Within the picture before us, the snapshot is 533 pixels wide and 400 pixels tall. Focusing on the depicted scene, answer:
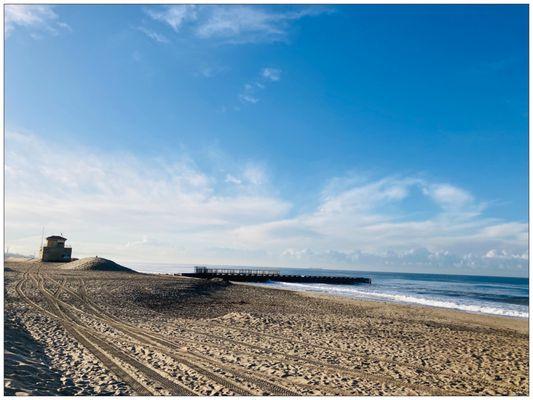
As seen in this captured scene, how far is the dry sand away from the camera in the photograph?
313 inches

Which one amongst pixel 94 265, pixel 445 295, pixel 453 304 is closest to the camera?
pixel 453 304

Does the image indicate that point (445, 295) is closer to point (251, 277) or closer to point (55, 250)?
point (251, 277)

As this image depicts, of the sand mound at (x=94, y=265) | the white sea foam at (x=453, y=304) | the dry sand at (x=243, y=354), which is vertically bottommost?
the white sea foam at (x=453, y=304)

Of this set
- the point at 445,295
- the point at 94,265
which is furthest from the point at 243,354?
the point at 445,295

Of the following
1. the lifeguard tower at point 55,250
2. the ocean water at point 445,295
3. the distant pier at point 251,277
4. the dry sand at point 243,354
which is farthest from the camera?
the distant pier at point 251,277

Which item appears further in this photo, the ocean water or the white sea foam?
the ocean water

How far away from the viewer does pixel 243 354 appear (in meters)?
10.6

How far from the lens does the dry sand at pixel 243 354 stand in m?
7.95

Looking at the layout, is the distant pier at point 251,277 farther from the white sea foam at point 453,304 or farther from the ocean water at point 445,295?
the white sea foam at point 453,304

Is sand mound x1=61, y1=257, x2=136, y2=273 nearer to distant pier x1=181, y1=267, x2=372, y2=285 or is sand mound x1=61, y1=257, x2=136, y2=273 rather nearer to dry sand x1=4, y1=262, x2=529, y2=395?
distant pier x1=181, y1=267, x2=372, y2=285

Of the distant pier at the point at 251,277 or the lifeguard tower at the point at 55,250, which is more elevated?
the lifeguard tower at the point at 55,250

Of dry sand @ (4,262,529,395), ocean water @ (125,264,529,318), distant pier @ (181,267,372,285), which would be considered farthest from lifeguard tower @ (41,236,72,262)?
dry sand @ (4,262,529,395)

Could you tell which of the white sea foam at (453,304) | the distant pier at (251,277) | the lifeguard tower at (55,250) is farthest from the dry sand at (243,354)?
the distant pier at (251,277)

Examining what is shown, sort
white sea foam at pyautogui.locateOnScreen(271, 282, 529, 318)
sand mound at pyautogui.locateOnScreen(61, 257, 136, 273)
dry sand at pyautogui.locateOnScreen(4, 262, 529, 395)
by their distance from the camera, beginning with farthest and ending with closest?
sand mound at pyautogui.locateOnScreen(61, 257, 136, 273), white sea foam at pyautogui.locateOnScreen(271, 282, 529, 318), dry sand at pyautogui.locateOnScreen(4, 262, 529, 395)
